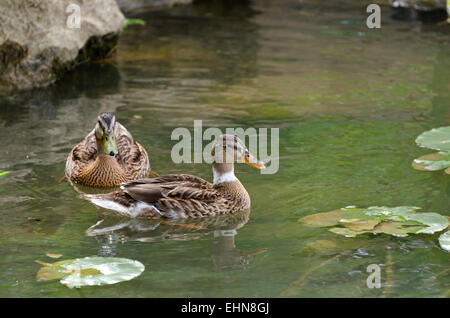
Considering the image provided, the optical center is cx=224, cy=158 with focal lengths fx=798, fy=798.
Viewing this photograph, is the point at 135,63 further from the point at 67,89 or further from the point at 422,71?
the point at 422,71

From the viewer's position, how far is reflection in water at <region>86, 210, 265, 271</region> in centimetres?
644

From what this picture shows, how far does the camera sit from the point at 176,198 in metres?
7.34

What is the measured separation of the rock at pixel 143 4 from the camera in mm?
17250

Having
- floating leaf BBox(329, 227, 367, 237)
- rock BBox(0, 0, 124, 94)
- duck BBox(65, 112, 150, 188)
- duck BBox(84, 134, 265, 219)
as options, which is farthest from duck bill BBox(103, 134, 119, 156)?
rock BBox(0, 0, 124, 94)

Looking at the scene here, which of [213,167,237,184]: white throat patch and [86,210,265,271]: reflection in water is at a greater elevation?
[213,167,237,184]: white throat patch

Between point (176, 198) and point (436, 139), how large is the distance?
119 inches

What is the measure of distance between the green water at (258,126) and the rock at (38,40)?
0.32 metres

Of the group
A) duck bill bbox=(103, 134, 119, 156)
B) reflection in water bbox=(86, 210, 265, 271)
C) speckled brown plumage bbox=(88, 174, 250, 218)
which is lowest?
reflection in water bbox=(86, 210, 265, 271)

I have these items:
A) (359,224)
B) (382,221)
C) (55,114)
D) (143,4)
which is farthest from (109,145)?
(143,4)

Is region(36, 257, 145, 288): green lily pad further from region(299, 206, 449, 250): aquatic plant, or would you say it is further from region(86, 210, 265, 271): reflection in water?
region(299, 206, 449, 250): aquatic plant

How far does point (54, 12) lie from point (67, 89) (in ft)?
3.79

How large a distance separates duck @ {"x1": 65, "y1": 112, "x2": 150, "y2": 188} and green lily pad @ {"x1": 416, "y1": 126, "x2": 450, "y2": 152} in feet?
9.73

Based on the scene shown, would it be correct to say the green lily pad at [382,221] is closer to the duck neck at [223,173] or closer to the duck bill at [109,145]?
the duck neck at [223,173]

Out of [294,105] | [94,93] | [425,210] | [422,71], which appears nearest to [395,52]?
[422,71]
